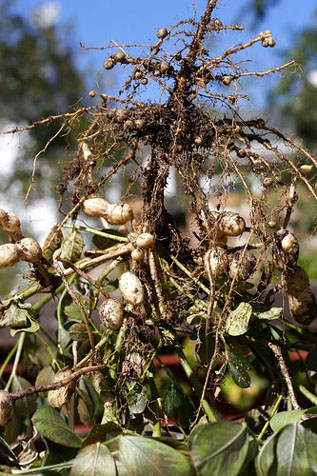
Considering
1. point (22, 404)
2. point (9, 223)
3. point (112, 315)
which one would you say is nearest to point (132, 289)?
point (112, 315)

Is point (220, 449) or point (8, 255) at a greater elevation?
point (8, 255)

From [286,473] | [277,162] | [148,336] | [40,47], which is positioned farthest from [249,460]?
[40,47]

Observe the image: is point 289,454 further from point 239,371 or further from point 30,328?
point 30,328

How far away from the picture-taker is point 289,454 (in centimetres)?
33

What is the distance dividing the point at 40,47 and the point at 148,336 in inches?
207

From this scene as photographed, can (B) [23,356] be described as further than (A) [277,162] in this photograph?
Yes

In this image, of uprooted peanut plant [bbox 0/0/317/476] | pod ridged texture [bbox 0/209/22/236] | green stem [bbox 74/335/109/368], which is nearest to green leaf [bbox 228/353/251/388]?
uprooted peanut plant [bbox 0/0/317/476]

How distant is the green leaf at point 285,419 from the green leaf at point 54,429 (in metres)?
0.14

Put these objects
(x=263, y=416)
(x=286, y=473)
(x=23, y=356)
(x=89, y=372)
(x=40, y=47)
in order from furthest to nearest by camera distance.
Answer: (x=40, y=47) → (x=23, y=356) → (x=263, y=416) → (x=89, y=372) → (x=286, y=473)

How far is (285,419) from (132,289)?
0.49 feet

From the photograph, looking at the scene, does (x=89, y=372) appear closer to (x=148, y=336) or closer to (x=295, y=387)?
(x=148, y=336)

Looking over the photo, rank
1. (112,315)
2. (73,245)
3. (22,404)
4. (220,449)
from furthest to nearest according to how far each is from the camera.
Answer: (22,404) → (73,245) → (112,315) → (220,449)

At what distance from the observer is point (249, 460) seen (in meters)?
0.36

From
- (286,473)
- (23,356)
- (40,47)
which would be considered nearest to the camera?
(286,473)
